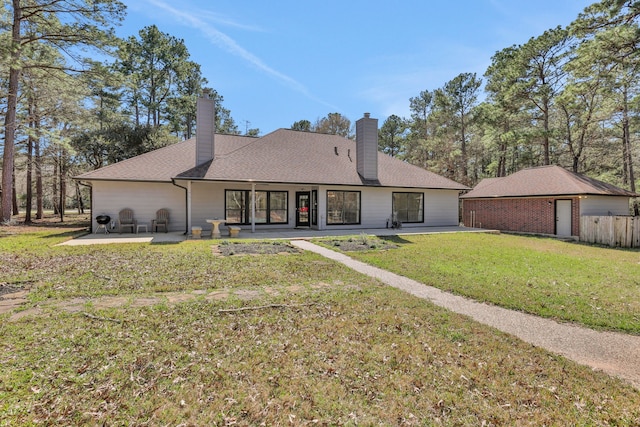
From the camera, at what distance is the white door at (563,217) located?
46.2 ft

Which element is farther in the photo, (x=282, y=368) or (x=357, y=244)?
(x=357, y=244)

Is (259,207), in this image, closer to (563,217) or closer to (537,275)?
(537,275)

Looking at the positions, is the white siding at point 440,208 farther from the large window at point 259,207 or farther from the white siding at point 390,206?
the large window at point 259,207

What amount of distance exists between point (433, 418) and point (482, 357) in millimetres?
1227

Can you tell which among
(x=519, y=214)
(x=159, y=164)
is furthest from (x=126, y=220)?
(x=519, y=214)

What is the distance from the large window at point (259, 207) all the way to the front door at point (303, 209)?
649 mm

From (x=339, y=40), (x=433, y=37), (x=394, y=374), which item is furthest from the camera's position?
(x=339, y=40)

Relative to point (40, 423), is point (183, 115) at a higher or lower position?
higher

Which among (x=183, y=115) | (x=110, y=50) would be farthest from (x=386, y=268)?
(x=183, y=115)

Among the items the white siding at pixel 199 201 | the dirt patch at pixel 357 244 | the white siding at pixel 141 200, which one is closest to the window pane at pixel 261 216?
the white siding at pixel 199 201

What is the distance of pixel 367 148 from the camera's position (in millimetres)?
16047

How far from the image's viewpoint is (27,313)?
3.97m

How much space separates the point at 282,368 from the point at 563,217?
16.7 meters

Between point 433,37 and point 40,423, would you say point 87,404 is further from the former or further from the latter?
point 433,37
